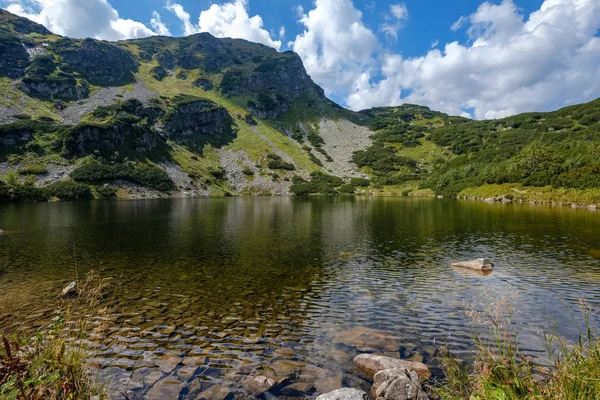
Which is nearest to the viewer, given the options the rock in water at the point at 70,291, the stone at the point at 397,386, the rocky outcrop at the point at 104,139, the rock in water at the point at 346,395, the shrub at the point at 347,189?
the rock in water at the point at 346,395

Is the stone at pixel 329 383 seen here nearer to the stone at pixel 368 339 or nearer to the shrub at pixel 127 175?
the stone at pixel 368 339

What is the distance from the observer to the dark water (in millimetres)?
13398

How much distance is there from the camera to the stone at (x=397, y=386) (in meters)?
9.88

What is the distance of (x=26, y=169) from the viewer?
447ft

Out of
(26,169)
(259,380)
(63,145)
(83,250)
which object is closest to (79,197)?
(26,169)

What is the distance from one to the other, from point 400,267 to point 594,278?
13067 mm

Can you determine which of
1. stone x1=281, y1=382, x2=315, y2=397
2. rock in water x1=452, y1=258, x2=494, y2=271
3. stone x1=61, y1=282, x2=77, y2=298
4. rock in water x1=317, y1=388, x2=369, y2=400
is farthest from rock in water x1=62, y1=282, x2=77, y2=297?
rock in water x1=452, y1=258, x2=494, y2=271

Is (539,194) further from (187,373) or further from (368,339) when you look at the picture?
(187,373)

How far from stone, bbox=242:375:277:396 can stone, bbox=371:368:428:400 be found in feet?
11.5

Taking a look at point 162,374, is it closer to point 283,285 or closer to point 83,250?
point 283,285

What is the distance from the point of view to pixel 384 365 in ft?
38.8

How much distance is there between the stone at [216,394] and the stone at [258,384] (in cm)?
63

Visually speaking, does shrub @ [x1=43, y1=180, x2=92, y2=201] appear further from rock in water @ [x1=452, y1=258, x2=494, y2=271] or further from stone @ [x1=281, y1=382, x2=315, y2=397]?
stone @ [x1=281, y1=382, x2=315, y2=397]

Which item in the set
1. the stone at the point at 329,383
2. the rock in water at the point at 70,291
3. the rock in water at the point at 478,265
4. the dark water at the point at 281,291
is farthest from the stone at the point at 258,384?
the rock in water at the point at 478,265
